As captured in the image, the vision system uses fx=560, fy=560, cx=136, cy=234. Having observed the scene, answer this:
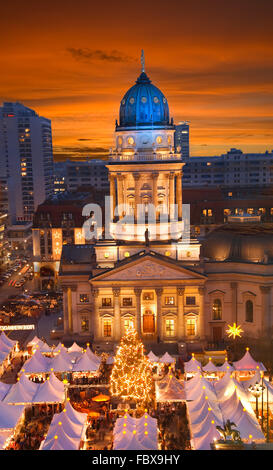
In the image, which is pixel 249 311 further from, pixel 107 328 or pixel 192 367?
pixel 192 367

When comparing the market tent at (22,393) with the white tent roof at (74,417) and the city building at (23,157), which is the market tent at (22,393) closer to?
the white tent roof at (74,417)

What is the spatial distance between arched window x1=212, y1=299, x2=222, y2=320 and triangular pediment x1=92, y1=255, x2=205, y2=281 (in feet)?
16.5

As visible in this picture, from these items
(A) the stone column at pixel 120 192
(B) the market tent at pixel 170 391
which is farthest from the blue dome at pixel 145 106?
(B) the market tent at pixel 170 391

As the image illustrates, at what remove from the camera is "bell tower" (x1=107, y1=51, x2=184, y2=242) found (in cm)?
7456

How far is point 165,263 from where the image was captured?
6781 cm

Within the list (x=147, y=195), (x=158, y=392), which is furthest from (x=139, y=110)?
(x=158, y=392)

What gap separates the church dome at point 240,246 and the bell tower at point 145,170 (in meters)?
5.01

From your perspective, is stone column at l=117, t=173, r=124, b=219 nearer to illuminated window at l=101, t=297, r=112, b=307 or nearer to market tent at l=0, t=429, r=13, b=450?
illuminated window at l=101, t=297, r=112, b=307

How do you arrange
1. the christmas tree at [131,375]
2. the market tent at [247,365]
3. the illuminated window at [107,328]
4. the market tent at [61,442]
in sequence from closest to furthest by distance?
1. the market tent at [61,442]
2. the christmas tree at [131,375]
3. the market tent at [247,365]
4. the illuminated window at [107,328]

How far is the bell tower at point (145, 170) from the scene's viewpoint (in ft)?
245

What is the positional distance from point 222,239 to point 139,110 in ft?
68.1

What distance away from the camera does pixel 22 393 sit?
157 ft

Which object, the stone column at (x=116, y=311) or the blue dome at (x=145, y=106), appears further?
the blue dome at (x=145, y=106)

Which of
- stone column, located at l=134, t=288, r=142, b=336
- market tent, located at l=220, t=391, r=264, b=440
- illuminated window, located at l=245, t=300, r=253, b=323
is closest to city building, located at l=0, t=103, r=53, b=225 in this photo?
stone column, located at l=134, t=288, r=142, b=336
